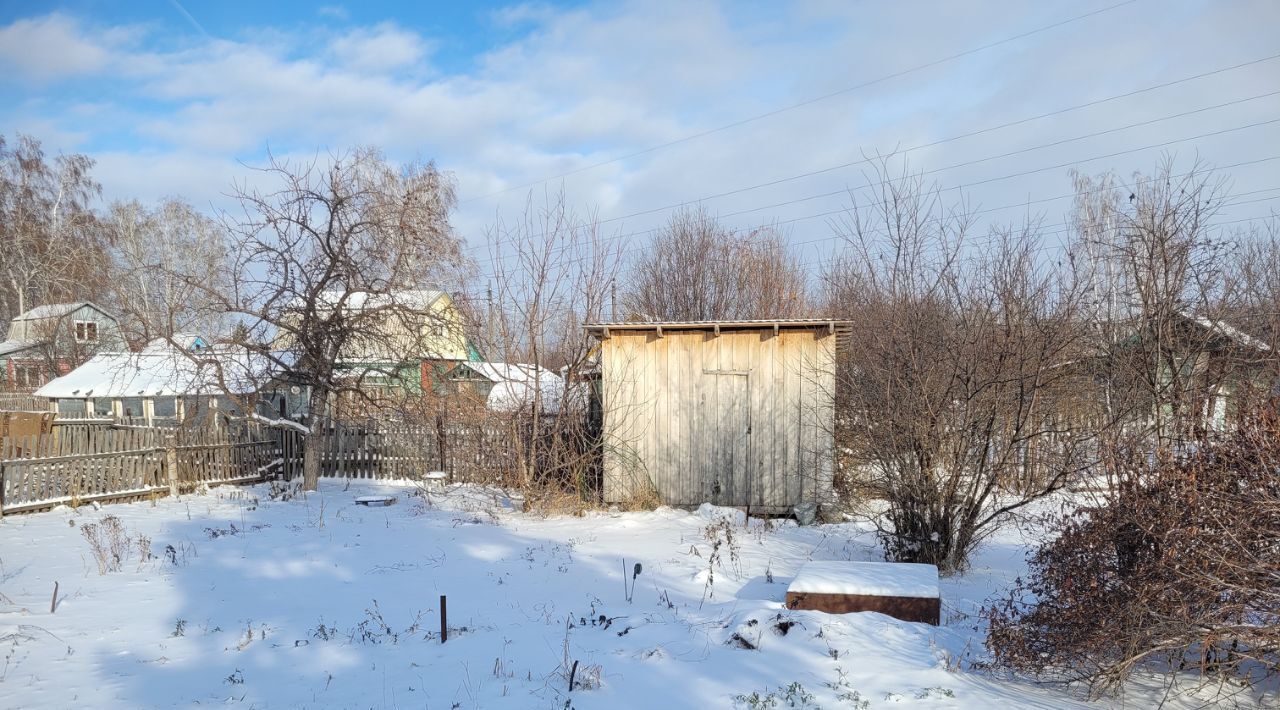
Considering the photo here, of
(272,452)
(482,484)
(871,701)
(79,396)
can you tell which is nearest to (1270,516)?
(871,701)

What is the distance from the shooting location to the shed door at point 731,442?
11.1 metres

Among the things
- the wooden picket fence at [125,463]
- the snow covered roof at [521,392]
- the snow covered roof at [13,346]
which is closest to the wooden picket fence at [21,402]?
the snow covered roof at [13,346]

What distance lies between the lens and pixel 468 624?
598cm

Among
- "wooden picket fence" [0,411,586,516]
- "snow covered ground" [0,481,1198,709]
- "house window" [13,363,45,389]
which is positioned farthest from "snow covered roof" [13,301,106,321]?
"snow covered ground" [0,481,1198,709]

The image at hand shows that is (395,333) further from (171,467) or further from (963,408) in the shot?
(963,408)

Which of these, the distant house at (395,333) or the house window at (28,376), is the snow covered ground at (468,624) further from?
the house window at (28,376)

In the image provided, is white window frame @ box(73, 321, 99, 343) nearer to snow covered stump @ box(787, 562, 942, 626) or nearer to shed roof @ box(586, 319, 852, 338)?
shed roof @ box(586, 319, 852, 338)

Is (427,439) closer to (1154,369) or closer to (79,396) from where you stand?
(1154,369)

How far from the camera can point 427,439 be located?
14.9 m

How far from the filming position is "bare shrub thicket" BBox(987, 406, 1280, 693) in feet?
13.0

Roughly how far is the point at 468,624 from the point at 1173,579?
465 cm

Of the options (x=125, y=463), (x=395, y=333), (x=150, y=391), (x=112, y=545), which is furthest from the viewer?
(x=150, y=391)

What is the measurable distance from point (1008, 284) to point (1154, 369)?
2113 millimetres

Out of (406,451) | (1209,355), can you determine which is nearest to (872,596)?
(1209,355)
